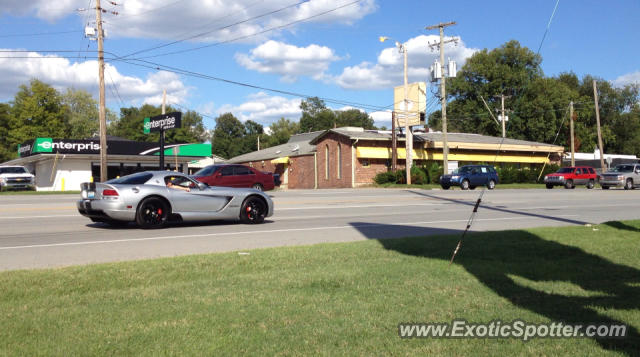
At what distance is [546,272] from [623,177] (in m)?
36.1

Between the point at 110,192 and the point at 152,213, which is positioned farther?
the point at 152,213

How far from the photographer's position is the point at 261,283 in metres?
6.18

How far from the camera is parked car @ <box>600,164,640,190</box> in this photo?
37.9 meters

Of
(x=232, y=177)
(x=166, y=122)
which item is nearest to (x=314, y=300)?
(x=232, y=177)

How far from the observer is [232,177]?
26.6 metres

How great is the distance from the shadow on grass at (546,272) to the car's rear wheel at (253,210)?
5.09 m

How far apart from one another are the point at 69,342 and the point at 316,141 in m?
46.1

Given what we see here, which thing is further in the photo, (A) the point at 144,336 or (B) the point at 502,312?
(B) the point at 502,312

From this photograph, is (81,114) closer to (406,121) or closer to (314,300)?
(406,121)

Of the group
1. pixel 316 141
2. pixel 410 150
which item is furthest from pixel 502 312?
pixel 316 141

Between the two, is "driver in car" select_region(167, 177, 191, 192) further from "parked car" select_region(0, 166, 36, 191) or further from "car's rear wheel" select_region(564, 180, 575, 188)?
"car's rear wheel" select_region(564, 180, 575, 188)

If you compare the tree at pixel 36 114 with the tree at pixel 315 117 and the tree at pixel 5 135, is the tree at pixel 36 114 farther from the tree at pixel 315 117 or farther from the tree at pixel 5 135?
the tree at pixel 315 117

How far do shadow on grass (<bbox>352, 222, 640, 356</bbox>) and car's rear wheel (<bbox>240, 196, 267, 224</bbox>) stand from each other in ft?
16.7

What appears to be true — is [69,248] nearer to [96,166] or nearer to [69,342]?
[69,342]
